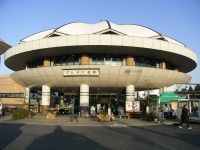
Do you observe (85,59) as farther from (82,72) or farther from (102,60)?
(102,60)

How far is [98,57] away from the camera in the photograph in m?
29.6

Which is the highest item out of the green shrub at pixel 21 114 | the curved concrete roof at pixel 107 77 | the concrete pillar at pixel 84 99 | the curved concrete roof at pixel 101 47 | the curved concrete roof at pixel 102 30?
the curved concrete roof at pixel 102 30

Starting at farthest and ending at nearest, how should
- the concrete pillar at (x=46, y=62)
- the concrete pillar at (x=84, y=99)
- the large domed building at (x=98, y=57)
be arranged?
the concrete pillar at (x=46, y=62) → the concrete pillar at (x=84, y=99) → the large domed building at (x=98, y=57)

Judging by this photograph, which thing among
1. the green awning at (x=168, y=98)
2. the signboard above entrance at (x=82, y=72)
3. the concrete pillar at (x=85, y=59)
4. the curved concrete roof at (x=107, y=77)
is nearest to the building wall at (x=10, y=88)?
the curved concrete roof at (x=107, y=77)

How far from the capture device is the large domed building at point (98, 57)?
26.2m

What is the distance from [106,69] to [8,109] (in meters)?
24.1

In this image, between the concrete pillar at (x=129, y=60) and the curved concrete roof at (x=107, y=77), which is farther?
the concrete pillar at (x=129, y=60)

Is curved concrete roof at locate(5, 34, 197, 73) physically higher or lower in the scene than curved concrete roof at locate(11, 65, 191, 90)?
higher

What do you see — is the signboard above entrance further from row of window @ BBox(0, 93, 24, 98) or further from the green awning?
row of window @ BBox(0, 93, 24, 98)

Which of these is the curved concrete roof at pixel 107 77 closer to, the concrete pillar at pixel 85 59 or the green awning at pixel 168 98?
the concrete pillar at pixel 85 59

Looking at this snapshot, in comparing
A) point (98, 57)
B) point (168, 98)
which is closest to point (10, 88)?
point (98, 57)

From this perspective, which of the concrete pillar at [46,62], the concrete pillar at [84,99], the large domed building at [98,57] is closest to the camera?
the large domed building at [98,57]

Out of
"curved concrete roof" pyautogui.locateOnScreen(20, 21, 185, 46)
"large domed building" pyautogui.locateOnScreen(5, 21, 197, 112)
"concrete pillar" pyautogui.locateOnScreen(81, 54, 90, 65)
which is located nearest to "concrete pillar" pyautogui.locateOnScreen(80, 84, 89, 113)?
"large domed building" pyautogui.locateOnScreen(5, 21, 197, 112)

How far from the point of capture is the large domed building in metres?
26.2
